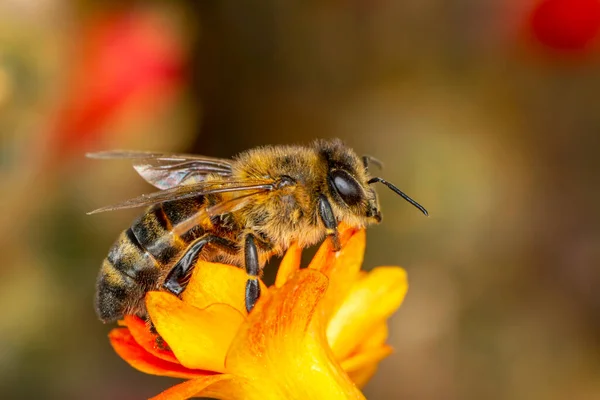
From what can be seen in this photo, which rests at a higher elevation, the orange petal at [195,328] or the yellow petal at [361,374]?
the orange petal at [195,328]

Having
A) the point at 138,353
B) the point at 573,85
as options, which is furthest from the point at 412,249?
the point at 138,353

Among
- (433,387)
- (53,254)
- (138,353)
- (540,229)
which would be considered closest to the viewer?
(138,353)

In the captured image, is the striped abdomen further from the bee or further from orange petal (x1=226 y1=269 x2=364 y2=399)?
orange petal (x1=226 y1=269 x2=364 y2=399)

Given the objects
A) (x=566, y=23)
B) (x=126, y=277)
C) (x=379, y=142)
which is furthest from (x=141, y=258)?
(x=566, y=23)

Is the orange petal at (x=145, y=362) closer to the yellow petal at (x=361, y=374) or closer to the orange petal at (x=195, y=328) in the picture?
the orange petal at (x=195, y=328)

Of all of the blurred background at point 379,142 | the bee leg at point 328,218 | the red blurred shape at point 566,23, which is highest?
the red blurred shape at point 566,23

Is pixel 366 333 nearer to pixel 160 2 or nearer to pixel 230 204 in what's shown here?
pixel 230 204

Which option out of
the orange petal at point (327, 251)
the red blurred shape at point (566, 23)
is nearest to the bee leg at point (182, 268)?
the orange petal at point (327, 251)
